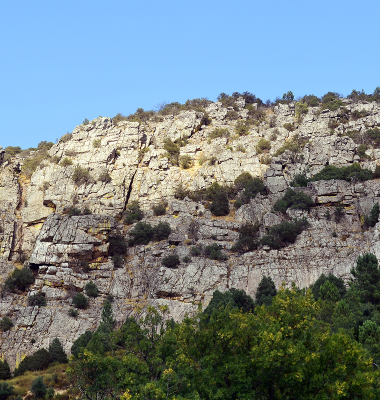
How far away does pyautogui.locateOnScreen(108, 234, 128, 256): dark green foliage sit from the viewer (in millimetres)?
53594

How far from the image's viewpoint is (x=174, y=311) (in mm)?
43969

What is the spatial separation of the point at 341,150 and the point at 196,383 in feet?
157

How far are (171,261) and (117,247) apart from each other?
298 inches

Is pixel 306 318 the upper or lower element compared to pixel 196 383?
upper

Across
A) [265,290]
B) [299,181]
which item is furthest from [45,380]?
[299,181]

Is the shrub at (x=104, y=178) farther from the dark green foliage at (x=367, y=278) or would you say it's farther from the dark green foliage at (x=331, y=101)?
the dark green foliage at (x=331, y=101)

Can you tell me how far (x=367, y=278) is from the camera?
4062 cm

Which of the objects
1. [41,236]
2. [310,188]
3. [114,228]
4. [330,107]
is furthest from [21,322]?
[330,107]

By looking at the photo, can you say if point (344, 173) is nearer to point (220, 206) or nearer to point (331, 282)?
point (220, 206)

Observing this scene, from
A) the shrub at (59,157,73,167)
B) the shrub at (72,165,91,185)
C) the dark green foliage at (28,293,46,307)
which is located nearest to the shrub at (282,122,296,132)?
the shrub at (72,165,91,185)

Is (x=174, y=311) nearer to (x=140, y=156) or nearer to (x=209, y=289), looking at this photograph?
(x=209, y=289)

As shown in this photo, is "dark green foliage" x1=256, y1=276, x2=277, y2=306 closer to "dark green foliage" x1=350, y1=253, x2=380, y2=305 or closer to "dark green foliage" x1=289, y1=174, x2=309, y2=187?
"dark green foliage" x1=350, y1=253, x2=380, y2=305

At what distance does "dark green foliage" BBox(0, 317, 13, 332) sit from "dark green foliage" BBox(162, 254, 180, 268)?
585 inches

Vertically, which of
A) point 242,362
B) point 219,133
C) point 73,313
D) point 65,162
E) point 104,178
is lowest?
point 242,362
